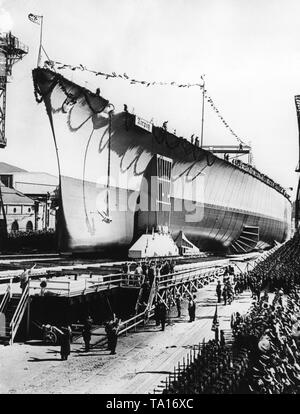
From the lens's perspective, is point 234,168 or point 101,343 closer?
point 101,343

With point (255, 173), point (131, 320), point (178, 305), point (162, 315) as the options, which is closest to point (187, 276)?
point (178, 305)

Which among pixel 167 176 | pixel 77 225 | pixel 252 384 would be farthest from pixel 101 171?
pixel 252 384

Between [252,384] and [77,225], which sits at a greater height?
[77,225]

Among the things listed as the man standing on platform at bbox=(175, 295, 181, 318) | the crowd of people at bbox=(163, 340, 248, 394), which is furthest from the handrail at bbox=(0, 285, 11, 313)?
the crowd of people at bbox=(163, 340, 248, 394)

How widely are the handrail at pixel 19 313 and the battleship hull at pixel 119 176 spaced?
703 cm

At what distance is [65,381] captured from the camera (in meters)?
9.71

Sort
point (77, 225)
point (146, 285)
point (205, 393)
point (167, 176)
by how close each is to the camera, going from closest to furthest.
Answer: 1. point (205, 393)
2. point (146, 285)
3. point (77, 225)
4. point (167, 176)

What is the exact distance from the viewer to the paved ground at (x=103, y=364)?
9.40 meters

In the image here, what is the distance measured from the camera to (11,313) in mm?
13430

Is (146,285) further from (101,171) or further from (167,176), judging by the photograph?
(167,176)

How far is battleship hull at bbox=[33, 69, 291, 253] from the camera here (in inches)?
808

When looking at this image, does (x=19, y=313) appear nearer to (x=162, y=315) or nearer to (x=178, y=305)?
(x=162, y=315)
